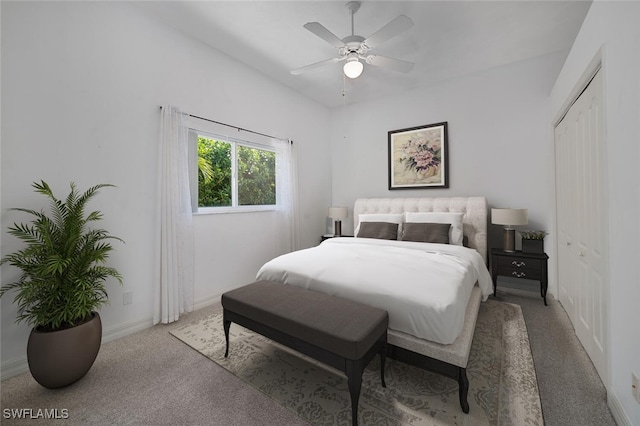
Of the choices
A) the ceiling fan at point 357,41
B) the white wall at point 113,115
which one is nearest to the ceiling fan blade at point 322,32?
the ceiling fan at point 357,41

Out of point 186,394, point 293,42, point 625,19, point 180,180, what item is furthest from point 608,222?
point 180,180

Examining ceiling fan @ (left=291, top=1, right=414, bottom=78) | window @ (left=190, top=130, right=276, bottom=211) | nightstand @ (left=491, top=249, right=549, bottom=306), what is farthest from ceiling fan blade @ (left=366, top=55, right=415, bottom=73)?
nightstand @ (left=491, top=249, right=549, bottom=306)

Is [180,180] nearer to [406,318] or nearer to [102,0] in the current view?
[102,0]

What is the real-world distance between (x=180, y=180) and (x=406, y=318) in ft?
8.31

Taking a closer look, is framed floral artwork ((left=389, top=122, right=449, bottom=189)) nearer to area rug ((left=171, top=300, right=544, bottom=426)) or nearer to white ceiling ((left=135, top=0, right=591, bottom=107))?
white ceiling ((left=135, top=0, right=591, bottom=107))

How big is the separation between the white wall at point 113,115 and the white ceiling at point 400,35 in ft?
1.13

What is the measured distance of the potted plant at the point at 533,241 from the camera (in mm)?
3017

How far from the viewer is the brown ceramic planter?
159 centimetres

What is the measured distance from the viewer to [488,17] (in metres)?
2.46

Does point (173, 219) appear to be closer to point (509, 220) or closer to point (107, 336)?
point (107, 336)

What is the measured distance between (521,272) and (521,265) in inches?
3.2

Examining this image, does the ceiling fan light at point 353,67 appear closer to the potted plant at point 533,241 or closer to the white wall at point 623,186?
the white wall at point 623,186

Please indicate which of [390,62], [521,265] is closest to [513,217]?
[521,265]

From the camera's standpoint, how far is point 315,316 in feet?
5.13
